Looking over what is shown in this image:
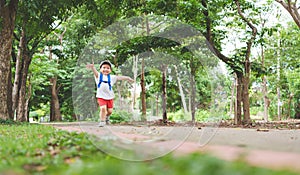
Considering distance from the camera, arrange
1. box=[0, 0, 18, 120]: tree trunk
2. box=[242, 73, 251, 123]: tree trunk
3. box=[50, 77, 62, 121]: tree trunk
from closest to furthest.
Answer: box=[0, 0, 18, 120]: tree trunk, box=[242, 73, 251, 123]: tree trunk, box=[50, 77, 62, 121]: tree trunk

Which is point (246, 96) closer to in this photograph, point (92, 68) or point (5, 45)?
point (5, 45)

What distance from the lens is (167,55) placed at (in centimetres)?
697

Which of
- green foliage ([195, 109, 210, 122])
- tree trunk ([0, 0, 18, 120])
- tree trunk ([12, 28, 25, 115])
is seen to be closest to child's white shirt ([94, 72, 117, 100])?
green foliage ([195, 109, 210, 122])

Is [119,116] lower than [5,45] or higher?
lower

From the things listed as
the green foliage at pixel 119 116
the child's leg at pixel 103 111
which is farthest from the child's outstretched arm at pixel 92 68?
the green foliage at pixel 119 116

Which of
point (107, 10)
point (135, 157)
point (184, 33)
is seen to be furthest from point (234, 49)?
point (135, 157)

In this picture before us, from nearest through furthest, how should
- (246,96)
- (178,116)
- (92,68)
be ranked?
1. (92,68)
2. (178,116)
3. (246,96)

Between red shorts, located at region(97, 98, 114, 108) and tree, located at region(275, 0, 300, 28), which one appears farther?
tree, located at region(275, 0, 300, 28)

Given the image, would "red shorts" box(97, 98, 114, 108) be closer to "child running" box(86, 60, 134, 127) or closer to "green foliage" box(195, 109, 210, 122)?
"child running" box(86, 60, 134, 127)

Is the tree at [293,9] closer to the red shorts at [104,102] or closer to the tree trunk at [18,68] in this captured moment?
the red shorts at [104,102]

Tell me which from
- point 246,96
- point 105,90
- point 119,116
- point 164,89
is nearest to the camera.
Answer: point 105,90

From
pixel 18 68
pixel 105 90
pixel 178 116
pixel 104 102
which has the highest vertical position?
pixel 18 68

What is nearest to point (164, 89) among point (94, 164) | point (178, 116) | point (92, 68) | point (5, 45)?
point (178, 116)

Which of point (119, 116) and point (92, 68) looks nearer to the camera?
point (92, 68)
